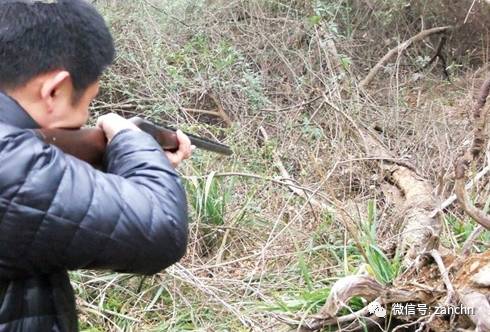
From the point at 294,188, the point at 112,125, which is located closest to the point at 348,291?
the point at 112,125

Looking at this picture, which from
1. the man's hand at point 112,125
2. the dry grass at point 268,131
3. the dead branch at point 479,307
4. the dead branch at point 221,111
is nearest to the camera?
the man's hand at point 112,125

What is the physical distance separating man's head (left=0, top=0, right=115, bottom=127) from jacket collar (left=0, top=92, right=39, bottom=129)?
0.01 m

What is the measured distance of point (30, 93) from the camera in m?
1.17

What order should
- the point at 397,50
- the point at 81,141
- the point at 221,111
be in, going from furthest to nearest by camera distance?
the point at 397,50 → the point at 221,111 → the point at 81,141

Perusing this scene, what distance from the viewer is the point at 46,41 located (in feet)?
3.79

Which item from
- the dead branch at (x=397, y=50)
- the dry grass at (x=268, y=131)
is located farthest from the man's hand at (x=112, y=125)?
the dead branch at (x=397, y=50)

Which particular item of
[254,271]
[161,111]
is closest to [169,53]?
[161,111]

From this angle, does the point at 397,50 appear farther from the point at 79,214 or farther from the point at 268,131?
the point at 79,214

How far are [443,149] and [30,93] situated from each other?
3.57 metres

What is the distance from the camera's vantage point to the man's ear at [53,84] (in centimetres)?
117

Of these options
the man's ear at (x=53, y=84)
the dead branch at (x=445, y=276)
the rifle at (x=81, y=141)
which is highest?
the man's ear at (x=53, y=84)

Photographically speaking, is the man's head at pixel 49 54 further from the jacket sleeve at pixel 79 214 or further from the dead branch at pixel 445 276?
the dead branch at pixel 445 276

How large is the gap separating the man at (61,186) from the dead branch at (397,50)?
4460 mm

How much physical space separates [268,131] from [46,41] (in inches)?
156
